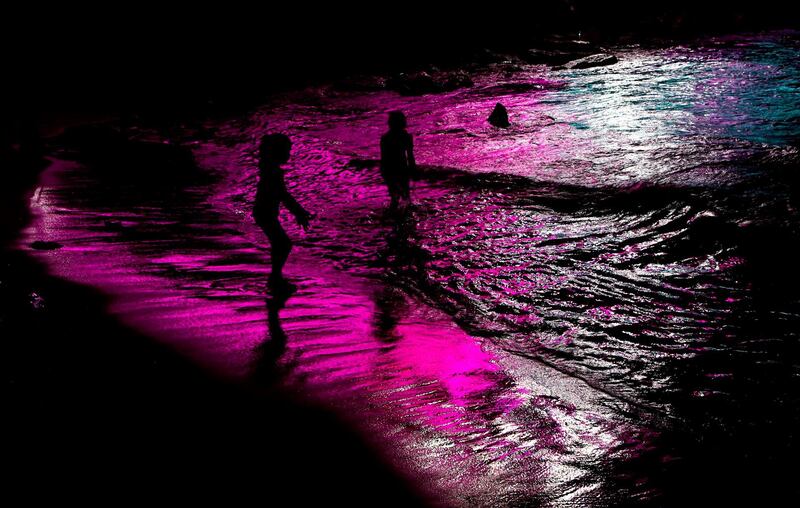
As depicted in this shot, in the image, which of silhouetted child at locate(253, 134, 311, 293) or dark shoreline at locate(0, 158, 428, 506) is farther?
silhouetted child at locate(253, 134, 311, 293)

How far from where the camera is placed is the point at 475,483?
3.34 metres

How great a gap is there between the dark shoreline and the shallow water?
28cm

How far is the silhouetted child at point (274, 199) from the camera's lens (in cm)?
568

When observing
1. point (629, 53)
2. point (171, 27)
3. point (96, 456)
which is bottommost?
point (96, 456)

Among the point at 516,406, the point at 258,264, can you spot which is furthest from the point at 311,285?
the point at 516,406

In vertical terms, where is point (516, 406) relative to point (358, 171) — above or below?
below

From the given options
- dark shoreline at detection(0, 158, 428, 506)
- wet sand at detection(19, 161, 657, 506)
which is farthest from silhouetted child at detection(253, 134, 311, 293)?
dark shoreline at detection(0, 158, 428, 506)

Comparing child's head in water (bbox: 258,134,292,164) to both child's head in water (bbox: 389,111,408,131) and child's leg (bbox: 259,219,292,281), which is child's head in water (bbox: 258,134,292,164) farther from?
child's head in water (bbox: 389,111,408,131)

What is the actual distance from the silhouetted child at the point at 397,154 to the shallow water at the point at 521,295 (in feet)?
2.21

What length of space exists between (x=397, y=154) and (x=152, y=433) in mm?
6136

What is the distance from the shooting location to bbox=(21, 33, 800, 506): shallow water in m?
3.78

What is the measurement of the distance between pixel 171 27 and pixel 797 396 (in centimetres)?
3267

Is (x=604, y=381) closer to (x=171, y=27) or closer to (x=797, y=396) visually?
(x=797, y=396)

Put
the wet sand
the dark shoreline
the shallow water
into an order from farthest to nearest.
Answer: the shallow water
the wet sand
the dark shoreline
